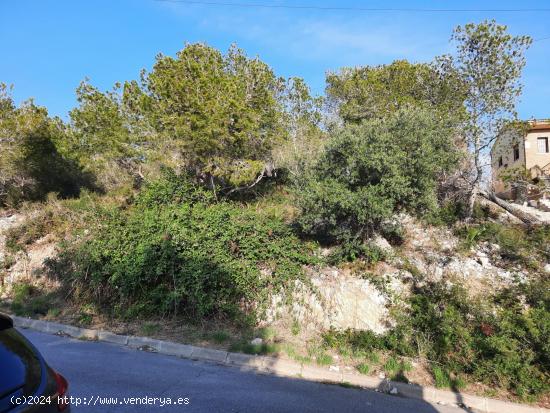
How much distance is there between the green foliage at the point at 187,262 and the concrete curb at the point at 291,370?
92 cm

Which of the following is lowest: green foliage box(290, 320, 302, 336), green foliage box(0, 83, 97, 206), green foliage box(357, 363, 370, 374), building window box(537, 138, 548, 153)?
green foliage box(357, 363, 370, 374)

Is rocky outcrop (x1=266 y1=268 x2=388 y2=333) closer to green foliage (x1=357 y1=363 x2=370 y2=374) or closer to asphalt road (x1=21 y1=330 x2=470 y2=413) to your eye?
green foliage (x1=357 y1=363 x2=370 y2=374)

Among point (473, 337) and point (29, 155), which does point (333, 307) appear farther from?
point (29, 155)

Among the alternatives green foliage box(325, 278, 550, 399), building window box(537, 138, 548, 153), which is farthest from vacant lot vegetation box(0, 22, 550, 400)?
building window box(537, 138, 548, 153)

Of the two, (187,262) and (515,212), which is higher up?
(515,212)

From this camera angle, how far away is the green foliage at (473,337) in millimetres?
5926

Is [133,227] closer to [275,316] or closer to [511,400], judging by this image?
[275,316]

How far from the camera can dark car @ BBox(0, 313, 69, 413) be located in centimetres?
215

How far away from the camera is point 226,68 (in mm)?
17719

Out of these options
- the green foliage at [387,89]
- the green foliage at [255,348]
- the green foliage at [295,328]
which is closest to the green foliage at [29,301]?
the green foliage at [255,348]

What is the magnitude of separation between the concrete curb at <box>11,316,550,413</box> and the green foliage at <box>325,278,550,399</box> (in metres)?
0.29

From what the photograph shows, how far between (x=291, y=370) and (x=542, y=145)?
1004 inches

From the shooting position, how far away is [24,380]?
2.29m

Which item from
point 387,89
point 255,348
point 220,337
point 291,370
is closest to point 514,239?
point 291,370
